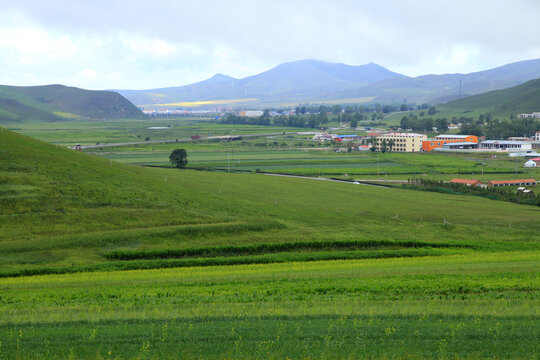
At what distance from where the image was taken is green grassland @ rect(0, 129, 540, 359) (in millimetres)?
14898

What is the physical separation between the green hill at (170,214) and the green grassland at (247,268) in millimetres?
167

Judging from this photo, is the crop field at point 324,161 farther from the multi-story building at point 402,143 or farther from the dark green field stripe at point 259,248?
the dark green field stripe at point 259,248

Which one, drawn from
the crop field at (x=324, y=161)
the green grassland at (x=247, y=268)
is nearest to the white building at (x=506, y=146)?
the crop field at (x=324, y=161)

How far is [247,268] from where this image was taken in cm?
2934

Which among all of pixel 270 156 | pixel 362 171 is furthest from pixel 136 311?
pixel 270 156

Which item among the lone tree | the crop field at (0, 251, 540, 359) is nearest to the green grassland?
the crop field at (0, 251, 540, 359)

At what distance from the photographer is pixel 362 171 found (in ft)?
288

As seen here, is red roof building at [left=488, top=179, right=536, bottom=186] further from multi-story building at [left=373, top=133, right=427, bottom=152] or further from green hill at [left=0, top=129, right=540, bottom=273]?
multi-story building at [left=373, top=133, right=427, bottom=152]

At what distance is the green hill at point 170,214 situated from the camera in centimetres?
3459

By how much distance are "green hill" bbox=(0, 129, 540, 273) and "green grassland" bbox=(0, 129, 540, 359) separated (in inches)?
6.6

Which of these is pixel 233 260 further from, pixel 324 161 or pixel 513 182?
pixel 324 161

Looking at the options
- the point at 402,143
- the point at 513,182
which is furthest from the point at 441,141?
the point at 513,182

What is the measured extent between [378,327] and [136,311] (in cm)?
845

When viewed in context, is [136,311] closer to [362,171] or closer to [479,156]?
[362,171]
